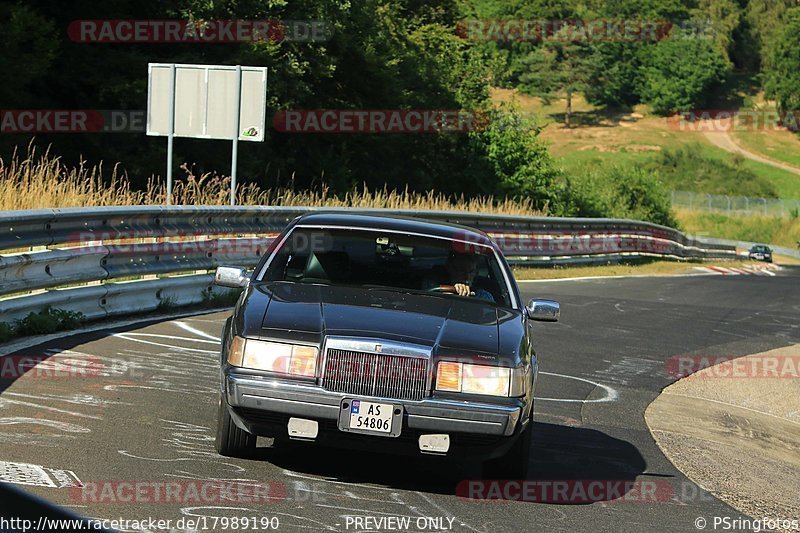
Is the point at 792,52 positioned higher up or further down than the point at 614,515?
higher up

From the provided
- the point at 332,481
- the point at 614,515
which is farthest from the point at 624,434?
the point at 332,481

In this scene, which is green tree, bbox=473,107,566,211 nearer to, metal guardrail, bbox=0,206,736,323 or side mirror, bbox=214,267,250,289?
metal guardrail, bbox=0,206,736,323

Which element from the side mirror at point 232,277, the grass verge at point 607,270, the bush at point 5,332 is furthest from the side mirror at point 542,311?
the grass verge at point 607,270

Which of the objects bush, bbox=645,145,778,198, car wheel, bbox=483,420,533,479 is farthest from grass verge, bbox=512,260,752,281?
bush, bbox=645,145,778,198

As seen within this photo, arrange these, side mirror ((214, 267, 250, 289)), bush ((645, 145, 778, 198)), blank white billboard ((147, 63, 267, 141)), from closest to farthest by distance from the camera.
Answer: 1. side mirror ((214, 267, 250, 289))
2. blank white billboard ((147, 63, 267, 141))
3. bush ((645, 145, 778, 198))

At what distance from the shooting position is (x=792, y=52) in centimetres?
13750

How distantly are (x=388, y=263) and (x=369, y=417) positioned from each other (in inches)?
70.9

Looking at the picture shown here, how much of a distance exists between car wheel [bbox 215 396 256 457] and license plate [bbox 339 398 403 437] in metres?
0.81

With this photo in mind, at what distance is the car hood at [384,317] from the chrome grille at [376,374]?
0.12 metres

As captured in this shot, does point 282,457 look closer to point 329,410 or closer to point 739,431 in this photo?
point 329,410

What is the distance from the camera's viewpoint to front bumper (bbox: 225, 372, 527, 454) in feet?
19.4

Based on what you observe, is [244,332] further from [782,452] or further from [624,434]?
[782,452]

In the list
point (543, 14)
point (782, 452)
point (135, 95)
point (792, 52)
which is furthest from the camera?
point (543, 14)

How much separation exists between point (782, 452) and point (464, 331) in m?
3.88
